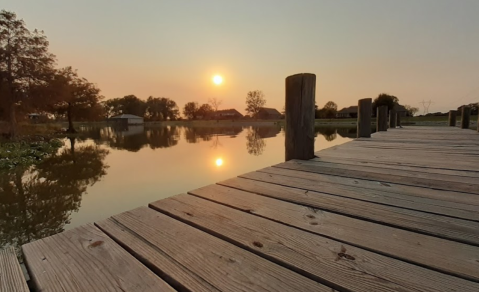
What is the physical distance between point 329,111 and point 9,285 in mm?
55660

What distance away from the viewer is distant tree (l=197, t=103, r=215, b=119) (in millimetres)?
73562

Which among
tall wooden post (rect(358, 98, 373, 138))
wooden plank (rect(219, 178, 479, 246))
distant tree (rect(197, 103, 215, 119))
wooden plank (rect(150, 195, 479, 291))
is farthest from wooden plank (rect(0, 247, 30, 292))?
distant tree (rect(197, 103, 215, 119))

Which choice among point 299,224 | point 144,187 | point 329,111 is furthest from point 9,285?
point 329,111

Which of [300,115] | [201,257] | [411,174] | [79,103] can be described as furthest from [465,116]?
[79,103]

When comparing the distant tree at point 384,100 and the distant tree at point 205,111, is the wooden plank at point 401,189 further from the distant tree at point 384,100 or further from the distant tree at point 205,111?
the distant tree at point 205,111

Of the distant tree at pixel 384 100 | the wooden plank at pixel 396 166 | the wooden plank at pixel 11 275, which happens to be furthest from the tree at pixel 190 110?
the wooden plank at pixel 11 275

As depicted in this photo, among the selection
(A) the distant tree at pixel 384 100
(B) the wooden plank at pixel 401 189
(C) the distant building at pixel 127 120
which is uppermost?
(A) the distant tree at pixel 384 100

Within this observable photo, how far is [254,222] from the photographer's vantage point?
102 centimetres

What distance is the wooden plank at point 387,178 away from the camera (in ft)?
4.84

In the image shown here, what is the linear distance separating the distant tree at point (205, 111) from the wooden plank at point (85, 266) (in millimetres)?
74366

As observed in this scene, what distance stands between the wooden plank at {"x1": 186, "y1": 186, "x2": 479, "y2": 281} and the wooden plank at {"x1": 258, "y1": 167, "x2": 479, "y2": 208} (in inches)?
20.5

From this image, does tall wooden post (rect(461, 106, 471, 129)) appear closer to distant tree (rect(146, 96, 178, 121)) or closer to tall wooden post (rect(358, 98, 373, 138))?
tall wooden post (rect(358, 98, 373, 138))

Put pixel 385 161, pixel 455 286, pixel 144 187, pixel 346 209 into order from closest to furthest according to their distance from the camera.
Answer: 1. pixel 455 286
2. pixel 346 209
3. pixel 385 161
4. pixel 144 187

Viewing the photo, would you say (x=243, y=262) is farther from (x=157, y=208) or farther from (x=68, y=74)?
(x=68, y=74)
